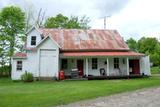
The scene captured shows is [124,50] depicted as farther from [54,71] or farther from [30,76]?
[30,76]

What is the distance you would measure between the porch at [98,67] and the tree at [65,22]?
732 inches

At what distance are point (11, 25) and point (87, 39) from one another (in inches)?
567

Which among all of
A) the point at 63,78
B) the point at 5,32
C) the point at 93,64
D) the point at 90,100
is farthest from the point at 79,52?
the point at 90,100

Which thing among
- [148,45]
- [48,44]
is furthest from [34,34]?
[148,45]

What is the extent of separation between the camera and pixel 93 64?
1267 inches

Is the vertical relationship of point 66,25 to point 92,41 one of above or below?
above

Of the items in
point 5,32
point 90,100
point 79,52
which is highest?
point 5,32

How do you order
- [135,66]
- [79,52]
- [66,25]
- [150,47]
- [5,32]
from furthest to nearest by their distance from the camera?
1. [150,47]
2. [66,25]
3. [5,32]
4. [135,66]
5. [79,52]

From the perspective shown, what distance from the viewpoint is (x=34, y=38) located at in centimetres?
3164

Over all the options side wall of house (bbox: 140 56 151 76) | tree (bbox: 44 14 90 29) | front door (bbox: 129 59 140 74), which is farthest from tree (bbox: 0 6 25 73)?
side wall of house (bbox: 140 56 151 76)

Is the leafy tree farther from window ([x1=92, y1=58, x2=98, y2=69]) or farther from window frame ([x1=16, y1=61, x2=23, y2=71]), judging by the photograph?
window frame ([x1=16, y1=61, x2=23, y2=71])

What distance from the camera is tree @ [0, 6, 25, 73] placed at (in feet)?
136

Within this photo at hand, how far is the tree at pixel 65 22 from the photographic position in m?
49.7

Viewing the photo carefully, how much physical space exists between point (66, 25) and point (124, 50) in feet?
65.9
